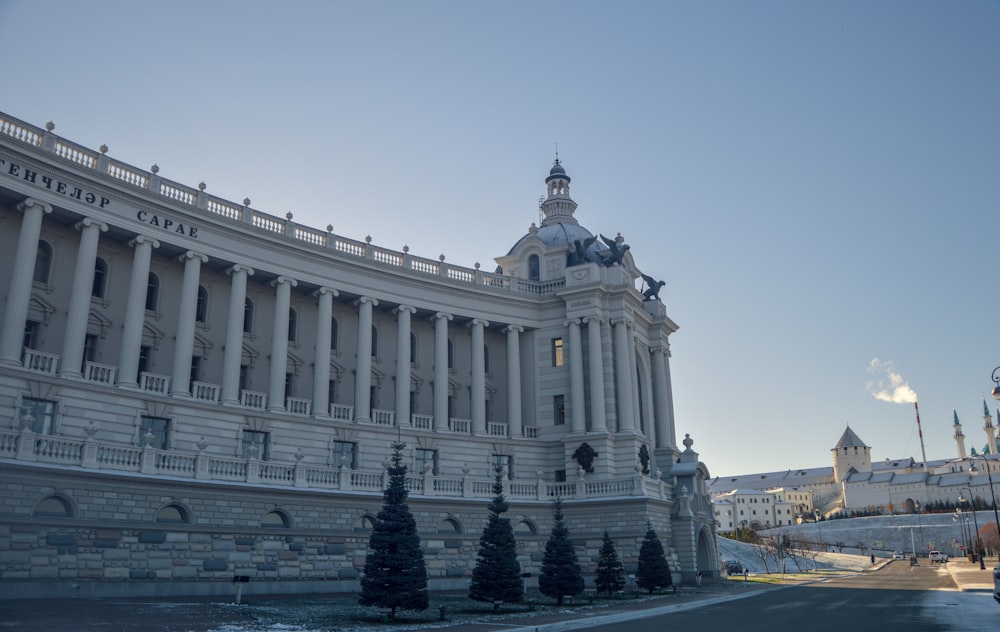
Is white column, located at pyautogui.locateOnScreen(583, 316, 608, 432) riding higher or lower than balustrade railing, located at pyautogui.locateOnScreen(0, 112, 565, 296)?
lower

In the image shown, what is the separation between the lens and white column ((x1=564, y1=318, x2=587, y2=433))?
56281mm

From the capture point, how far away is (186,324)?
42.9 m

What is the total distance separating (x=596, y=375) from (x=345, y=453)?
61.4 ft

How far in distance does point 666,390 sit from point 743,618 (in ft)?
131

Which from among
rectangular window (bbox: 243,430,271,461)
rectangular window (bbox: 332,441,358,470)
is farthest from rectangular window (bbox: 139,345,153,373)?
rectangular window (bbox: 332,441,358,470)

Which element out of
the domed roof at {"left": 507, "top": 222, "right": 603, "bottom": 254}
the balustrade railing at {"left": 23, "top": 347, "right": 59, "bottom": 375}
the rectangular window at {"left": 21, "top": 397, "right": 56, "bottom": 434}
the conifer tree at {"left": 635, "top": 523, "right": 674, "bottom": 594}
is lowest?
the conifer tree at {"left": 635, "top": 523, "right": 674, "bottom": 594}

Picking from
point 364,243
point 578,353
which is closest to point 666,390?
point 578,353

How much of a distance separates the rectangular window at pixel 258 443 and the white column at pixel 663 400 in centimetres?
3297

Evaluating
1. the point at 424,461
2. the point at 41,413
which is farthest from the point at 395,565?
the point at 424,461

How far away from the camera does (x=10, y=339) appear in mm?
35375

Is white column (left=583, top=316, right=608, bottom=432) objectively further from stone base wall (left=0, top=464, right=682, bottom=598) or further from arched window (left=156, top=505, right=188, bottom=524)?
arched window (left=156, top=505, right=188, bottom=524)

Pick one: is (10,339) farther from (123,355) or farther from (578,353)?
(578,353)

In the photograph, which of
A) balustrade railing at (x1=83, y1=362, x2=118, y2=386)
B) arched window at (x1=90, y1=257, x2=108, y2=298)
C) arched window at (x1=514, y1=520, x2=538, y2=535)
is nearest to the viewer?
balustrade railing at (x1=83, y1=362, x2=118, y2=386)

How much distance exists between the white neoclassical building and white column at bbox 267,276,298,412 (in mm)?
132
